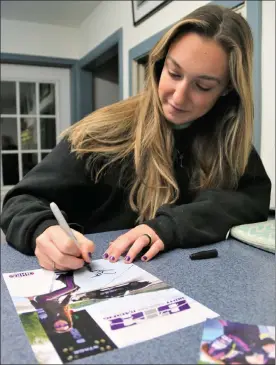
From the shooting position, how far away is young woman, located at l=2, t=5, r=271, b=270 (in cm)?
81

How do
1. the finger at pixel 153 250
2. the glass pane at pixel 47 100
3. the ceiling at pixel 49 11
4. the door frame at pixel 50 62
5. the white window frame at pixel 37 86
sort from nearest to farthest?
the finger at pixel 153 250, the ceiling at pixel 49 11, the door frame at pixel 50 62, the white window frame at pixel 37 86, the glass pane at pixel 47 100

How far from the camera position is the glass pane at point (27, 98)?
3.06m

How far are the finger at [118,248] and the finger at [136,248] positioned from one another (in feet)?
0.05

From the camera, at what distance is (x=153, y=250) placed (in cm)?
69

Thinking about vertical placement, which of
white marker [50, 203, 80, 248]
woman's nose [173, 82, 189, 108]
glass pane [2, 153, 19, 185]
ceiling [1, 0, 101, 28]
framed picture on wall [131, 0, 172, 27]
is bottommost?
white marker [50, 203, 80, 248]

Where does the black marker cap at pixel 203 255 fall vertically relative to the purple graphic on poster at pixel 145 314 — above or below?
above

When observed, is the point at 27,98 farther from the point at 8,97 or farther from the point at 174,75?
the point at 174,75

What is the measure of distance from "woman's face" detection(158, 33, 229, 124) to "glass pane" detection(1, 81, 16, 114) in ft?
7.79

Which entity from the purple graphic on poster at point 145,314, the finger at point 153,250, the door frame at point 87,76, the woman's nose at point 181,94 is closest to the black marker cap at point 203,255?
the finger at point 153,250

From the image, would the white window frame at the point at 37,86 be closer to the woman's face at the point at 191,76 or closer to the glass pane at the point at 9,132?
the glass pane at the point at 9,132

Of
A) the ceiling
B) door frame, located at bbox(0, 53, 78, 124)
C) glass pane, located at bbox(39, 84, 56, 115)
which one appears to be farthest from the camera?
glass pane, located at bbox(39, 84, 56, 115)

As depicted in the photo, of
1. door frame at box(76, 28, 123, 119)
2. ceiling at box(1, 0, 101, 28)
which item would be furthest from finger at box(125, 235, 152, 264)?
ceiling at box(1, 0, 101, 28)

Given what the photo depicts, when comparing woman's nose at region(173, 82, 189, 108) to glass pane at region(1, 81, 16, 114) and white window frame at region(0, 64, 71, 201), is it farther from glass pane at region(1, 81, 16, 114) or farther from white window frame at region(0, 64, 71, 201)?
glass pane at region(1, 81, 16, 114)

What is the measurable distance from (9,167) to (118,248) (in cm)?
256
